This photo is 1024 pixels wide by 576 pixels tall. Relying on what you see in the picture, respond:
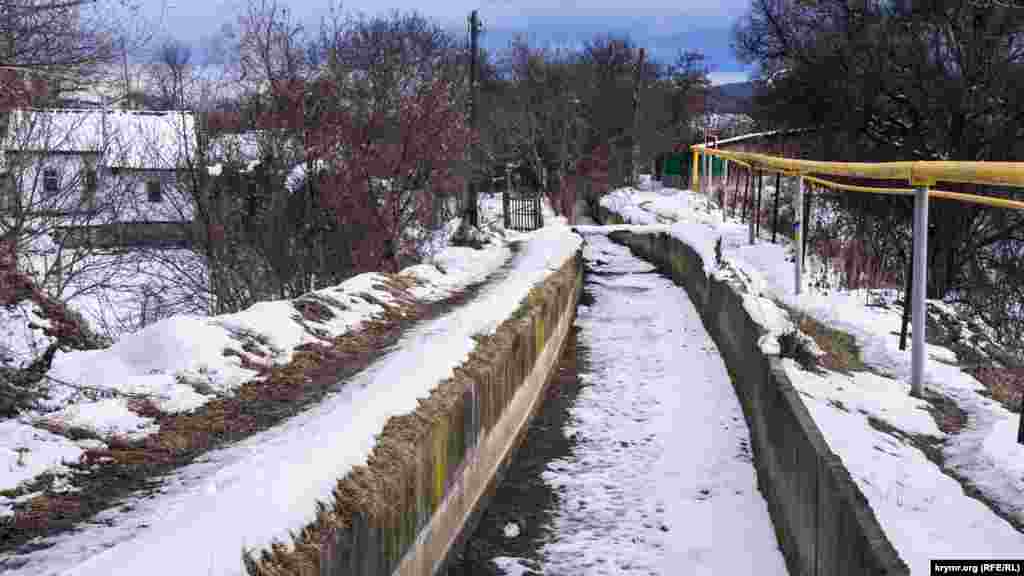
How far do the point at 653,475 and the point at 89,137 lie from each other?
15.6m

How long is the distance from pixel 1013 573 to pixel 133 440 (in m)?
4.04

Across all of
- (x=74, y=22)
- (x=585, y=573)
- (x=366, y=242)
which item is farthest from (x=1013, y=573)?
(x=366, y=242)

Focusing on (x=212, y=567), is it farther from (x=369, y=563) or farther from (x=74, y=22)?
(x=74, y=22)

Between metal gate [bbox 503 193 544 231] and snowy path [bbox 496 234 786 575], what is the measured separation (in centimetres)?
2281

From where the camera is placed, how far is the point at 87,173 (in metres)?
16.7

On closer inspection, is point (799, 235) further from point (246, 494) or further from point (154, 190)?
point (154, 190)

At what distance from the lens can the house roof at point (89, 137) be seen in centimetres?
1526

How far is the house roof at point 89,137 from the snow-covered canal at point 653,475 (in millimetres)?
8642

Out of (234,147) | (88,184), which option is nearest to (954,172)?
(88,184)

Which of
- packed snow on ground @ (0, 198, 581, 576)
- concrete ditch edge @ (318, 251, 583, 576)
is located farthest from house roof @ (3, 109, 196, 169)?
packed snow on ground @ (0, 198, 581, 576)

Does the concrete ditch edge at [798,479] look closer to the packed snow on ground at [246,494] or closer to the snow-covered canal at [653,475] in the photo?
the snow-covered canal at [653,475]

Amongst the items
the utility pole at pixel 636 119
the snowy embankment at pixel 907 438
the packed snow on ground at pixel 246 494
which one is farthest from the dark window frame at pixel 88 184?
the utility pole at pixel 636 119

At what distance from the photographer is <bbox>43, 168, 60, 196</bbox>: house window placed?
16.3 meters

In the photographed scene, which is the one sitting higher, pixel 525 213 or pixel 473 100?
pixel 473 100
